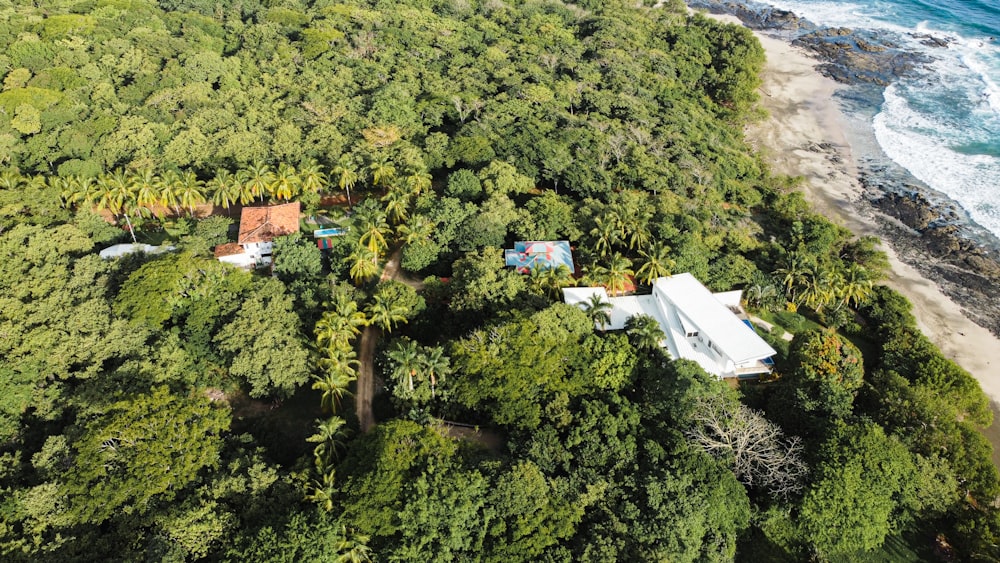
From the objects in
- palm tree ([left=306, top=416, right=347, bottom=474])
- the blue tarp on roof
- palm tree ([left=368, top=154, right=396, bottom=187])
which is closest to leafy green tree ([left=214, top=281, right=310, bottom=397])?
palm tree ([left=306, top=416, right=347, bottom=474])

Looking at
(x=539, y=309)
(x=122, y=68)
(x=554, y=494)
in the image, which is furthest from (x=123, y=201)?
(x=554, y=494)

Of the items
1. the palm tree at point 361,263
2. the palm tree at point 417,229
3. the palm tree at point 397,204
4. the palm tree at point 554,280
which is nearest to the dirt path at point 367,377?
the palm tree at point 361,263

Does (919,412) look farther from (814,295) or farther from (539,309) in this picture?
(539,309)

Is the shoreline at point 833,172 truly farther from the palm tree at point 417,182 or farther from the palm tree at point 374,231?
the palm tree at point 374,231

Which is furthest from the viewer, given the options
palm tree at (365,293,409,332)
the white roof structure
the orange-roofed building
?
the orange-roofed building

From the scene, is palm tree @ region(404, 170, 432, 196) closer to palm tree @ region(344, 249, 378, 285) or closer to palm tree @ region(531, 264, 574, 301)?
palm tree @ region(344, 249, 378, 285)

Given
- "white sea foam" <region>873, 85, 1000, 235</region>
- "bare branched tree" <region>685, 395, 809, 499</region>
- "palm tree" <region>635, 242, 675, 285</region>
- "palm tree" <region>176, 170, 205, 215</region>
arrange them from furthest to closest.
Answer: "white sea foam" <region>873, 85, 1000, 235</region> → "palm tree" <region>176, 170, 205, 215</region> → "palm tree" <region>635, 242, 675, 285</region> → "bare branched tree" <region>685, 395, 809, 499</region>
